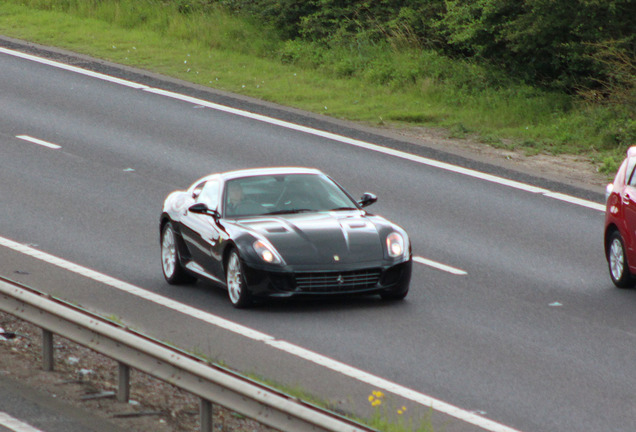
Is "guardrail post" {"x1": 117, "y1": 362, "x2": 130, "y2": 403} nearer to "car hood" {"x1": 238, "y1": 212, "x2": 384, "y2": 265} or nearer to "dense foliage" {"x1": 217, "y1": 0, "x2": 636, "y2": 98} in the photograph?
"car hood" {"x1": 238, "y1": 212, "x2": 384, "y2": 265}

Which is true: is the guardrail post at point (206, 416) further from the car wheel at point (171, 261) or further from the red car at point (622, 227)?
the red car at point (622, 227)

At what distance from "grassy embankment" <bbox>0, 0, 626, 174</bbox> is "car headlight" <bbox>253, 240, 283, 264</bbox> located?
8626 mm

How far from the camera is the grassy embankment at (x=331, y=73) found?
21.0m

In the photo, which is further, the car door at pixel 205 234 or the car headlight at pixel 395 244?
the car door at pixel 205 234

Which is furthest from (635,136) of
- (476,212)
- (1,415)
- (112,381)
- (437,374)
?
(1,415)

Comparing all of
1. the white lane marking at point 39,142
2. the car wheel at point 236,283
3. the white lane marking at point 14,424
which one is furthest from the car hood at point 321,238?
the white lane marking at point 39,142

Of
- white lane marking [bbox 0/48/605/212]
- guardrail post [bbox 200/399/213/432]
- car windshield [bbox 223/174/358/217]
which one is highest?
guardrail post [bbox 200/399/213/432]

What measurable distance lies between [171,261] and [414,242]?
3259mm

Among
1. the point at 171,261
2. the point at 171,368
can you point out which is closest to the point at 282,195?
the point at 171,261

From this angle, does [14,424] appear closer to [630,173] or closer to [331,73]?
[630,173]

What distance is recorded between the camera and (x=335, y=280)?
11602 mm

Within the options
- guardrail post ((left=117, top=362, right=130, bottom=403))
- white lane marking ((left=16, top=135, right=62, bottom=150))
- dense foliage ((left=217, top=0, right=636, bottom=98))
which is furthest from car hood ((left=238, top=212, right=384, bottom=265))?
dense foliage ((left=217, top=0, right=636, bottom=98))

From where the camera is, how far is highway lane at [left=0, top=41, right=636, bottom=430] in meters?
9.62

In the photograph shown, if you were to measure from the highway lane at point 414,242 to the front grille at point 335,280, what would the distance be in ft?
0.84
